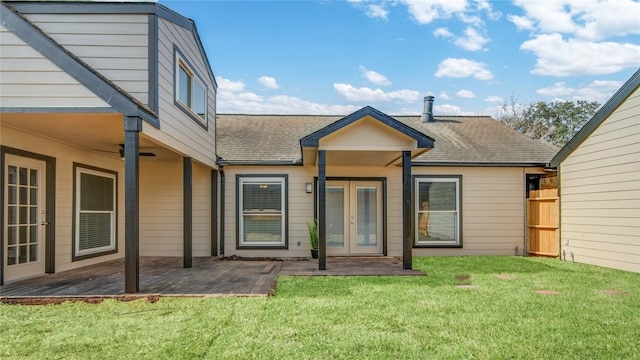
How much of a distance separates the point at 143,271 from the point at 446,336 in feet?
17.9

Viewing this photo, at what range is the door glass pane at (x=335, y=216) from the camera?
29.5 ft

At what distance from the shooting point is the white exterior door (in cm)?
556

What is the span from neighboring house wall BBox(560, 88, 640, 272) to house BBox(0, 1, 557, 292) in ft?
3.80

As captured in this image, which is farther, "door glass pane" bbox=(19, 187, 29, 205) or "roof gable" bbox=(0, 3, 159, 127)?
"door glass pane" bbox=(19, 187, 29, 205)

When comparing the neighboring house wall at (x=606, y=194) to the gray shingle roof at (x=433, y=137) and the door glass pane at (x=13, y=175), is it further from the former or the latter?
the door glass pane at (x=13, y=175)

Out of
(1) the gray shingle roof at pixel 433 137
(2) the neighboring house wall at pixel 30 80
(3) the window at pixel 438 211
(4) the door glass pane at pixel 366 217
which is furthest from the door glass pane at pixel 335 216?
(2) the neighboring house wall at pixel 30 80

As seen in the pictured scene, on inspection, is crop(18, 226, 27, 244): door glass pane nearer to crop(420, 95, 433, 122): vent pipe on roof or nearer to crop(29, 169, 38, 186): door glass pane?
crop(29, 169, 38, 186): door glass pane

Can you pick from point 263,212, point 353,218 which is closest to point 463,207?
point 353,218

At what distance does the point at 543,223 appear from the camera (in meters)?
8.73

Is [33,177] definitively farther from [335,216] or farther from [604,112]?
[604,112]

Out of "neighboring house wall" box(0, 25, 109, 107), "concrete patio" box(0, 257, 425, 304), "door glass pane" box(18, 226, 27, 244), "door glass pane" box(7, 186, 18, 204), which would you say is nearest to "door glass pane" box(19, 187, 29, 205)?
"door glass pane" box(7, 186, 18, 204)

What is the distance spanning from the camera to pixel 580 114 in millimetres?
24094

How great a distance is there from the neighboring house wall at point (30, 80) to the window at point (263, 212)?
4.55 meters

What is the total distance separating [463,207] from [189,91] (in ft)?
22.4
